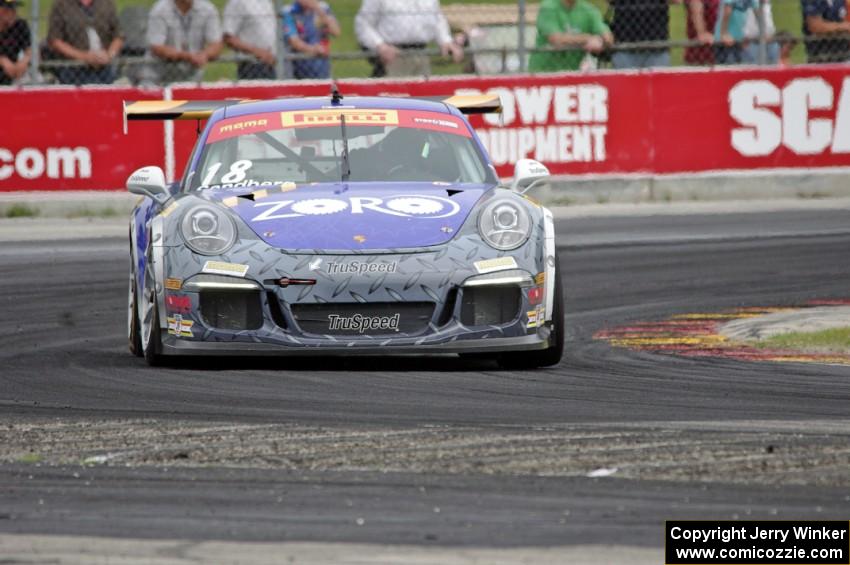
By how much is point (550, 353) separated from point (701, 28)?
9.76 metres

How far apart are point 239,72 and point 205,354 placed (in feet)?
29.9

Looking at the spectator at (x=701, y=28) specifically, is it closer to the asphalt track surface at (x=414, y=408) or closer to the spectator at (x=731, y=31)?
the spectator at (x=731, y=31)

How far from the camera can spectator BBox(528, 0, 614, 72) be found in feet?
55.5

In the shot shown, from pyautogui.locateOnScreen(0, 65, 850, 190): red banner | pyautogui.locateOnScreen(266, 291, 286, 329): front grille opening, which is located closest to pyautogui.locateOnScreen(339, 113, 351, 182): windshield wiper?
pyautogui.locateOnScreen(266, 291, 286, 329): front grille opening

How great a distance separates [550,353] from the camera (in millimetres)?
8156

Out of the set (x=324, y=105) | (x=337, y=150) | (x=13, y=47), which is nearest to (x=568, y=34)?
(x=13, y=47)

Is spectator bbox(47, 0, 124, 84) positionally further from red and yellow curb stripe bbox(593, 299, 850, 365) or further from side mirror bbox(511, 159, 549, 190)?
side mirror bbox(511, 159, 549, 190)

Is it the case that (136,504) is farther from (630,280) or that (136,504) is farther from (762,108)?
(762,108)

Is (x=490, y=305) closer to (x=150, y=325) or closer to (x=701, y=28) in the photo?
(x=150, y=325)

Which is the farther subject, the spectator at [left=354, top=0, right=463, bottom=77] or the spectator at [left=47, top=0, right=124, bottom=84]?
the spectator at [left=354, top=0, right=463, bottom=77]

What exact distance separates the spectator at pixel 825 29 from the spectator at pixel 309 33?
445 cm

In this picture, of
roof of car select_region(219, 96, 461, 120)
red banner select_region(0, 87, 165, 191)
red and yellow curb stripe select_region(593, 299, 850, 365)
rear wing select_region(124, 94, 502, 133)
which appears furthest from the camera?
red banner select_region(0, 87, 165, 191)

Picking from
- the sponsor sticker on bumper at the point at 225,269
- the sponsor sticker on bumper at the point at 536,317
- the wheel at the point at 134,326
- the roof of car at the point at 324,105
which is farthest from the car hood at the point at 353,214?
the roof of car at the point at 324,105

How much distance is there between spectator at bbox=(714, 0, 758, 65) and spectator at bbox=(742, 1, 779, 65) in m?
0.06
